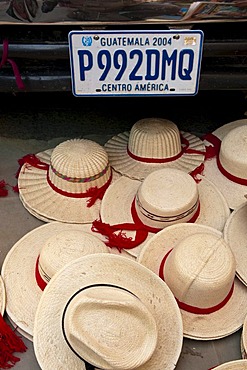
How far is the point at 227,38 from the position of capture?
179 cm

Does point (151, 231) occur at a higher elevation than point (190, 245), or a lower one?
lower

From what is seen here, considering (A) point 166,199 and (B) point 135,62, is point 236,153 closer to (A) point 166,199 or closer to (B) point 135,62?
(A) point 166,199

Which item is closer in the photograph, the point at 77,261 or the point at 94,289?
the point at 94,289

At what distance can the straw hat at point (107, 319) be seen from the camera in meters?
1.21

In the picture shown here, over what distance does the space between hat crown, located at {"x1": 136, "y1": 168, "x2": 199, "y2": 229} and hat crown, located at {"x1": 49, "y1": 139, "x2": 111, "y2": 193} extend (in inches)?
8.6

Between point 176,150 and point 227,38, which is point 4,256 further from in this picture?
point 227,38

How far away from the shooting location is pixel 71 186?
1.91 metres

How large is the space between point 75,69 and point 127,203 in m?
0.54

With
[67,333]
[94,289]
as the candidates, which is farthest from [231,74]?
[67,333]

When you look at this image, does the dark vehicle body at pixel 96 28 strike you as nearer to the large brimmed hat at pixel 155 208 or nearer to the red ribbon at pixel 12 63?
the red ribbon at pixel 12 63

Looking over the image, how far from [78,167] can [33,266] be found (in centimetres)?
42

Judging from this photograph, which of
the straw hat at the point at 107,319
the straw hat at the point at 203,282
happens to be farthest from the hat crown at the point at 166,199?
the straw hat at the point at 107,319

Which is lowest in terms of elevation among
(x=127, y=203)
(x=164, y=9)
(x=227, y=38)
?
(x=127, y=203)

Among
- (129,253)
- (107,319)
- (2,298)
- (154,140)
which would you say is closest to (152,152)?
(154,140)
